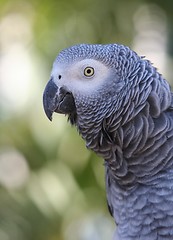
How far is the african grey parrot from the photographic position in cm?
147

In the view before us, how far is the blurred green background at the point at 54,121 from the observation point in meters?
2.66

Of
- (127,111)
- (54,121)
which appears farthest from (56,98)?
(54,121)

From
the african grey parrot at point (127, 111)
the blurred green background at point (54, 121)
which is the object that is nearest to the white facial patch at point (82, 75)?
the african grey parrot at point (127, 111)

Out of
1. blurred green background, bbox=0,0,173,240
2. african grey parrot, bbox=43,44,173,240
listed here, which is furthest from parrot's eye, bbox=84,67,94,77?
blurred green background, bbox=0,0,173,240

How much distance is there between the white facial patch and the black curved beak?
0.02m

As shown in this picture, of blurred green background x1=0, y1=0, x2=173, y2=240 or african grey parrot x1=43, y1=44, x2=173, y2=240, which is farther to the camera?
blurred green background x1=0, y1=0, x2=173, y2=240

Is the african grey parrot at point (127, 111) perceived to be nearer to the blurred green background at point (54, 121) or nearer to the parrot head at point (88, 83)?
the parrot head at point (88, 83)

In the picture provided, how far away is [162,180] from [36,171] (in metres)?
1.35

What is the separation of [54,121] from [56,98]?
47.4 inches

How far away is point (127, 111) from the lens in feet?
4.82

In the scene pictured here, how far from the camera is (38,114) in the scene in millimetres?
2670

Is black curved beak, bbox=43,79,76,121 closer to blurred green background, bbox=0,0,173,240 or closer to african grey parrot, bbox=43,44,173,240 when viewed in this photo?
african grey parrot, bbox=43,44,173,240

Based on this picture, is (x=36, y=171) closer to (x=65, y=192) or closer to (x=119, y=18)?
(x=65, y=192)

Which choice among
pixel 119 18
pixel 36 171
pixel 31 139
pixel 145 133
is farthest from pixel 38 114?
pixel 145 133
